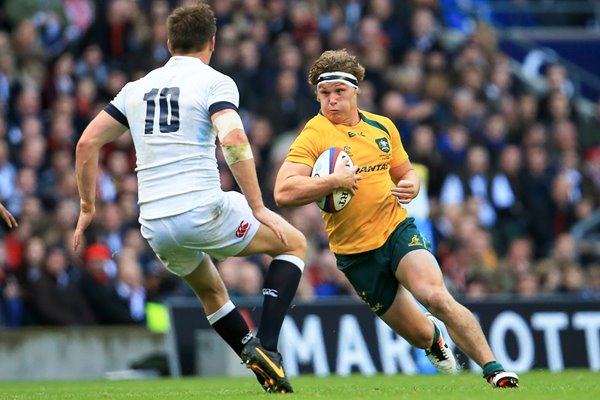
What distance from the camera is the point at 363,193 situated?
32.9 feet

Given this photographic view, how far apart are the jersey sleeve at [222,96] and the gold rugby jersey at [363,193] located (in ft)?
2.79

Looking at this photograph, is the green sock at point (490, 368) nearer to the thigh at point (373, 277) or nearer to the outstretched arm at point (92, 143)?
the thigh at point (373, 277)

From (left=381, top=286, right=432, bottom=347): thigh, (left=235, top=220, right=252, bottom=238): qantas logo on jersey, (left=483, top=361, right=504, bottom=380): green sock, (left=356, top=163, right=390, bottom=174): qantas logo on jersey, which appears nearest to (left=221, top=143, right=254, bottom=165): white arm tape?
(left=235, top=220, right=252, bottom=238): qantas logo on jersey

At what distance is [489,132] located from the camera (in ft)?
71.5

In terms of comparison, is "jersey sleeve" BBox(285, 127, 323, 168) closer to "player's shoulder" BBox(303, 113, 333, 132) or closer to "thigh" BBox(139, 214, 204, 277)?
"player's shoulder" BBox(303, 113, 333, 132)

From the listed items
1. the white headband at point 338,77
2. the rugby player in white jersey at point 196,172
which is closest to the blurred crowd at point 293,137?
the white headband at point 338,77

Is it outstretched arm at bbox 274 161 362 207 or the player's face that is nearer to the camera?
outstretched arm at bbox 274 161 362 207

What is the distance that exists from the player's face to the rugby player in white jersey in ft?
3.20

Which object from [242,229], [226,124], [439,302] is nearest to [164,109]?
[226,124]

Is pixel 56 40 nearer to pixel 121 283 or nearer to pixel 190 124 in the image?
pixel 121 283

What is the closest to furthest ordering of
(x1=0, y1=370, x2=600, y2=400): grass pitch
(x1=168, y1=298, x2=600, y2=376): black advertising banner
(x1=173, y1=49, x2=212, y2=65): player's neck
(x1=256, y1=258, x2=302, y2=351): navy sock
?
(x1=0, y1=370, x2=600, y2=400): grass pitch < (x1=256, y1=258, x2=302, y2=351): navy sock < (x1=173, y1=49, x2=212, y2=65): player's neck < (x1=168, y1=298, x2=600, y2=376): black advertising banner

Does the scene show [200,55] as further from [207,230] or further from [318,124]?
[207,230]

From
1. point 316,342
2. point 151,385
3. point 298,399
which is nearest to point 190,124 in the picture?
point 298,399

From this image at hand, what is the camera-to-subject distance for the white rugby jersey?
9.26 meters
